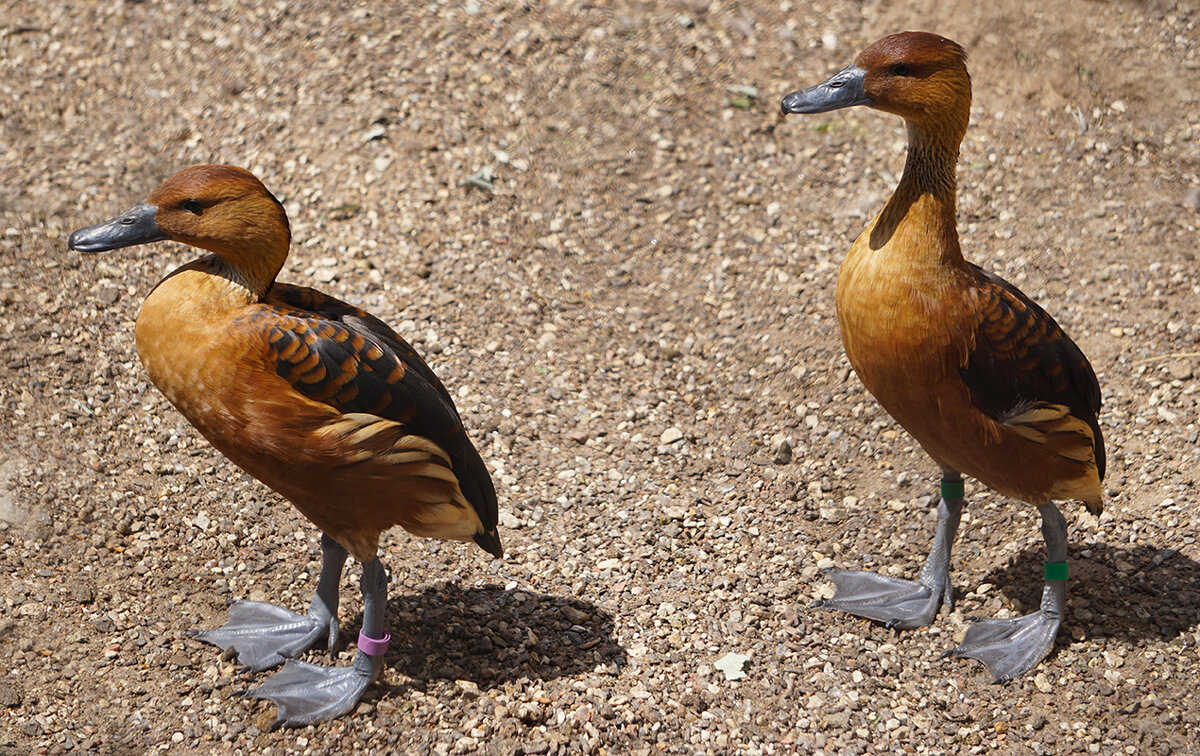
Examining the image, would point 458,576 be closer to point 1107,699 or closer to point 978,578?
point 978,578

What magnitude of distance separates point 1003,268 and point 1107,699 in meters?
2.92

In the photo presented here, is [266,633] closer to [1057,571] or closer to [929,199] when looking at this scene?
[929,199]

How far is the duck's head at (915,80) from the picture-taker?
3.96 metres

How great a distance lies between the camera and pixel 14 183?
673 cm

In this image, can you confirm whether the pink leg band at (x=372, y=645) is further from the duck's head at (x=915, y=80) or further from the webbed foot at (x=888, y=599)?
the duck's head at (x=915, y=80)

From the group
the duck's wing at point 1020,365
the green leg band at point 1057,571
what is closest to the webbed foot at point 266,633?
the duck's wing at point 1020,365

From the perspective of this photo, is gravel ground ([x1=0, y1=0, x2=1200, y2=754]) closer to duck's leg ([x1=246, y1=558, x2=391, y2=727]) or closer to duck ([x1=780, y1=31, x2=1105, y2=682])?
duck's leg ([x1=246, y1=558, x2=391, y2=727])

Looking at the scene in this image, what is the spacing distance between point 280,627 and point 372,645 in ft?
1.74

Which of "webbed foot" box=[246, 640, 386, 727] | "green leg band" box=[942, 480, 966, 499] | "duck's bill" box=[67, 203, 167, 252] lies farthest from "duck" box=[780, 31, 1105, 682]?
"duck's bill" box=[67, 203, 167, 252]

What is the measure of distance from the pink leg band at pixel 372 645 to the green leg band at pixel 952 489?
2337 millimetres

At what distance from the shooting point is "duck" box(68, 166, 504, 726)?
354 cm

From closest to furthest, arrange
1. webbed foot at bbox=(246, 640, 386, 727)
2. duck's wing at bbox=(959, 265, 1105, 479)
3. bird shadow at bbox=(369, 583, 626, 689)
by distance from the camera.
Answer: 1. webbed foot at bbox=(246, 640, 386, 727)
2. duck's wing at bbox=(959, 265, 1105, 479)
3. bird shadow at bbox=(369, 583, 626, 689)

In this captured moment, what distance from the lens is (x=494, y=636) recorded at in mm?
4426

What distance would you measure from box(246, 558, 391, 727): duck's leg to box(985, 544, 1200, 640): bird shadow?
267 cm
